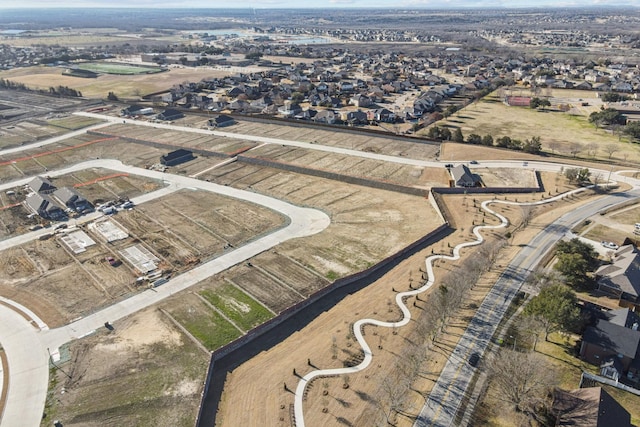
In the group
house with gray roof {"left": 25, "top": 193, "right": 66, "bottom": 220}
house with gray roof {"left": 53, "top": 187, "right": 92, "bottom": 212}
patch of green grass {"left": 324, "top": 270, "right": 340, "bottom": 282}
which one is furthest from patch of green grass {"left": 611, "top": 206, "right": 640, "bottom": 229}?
house with gray roof {"left": 25, "top": 193, "right": 66, "bottom": 220}

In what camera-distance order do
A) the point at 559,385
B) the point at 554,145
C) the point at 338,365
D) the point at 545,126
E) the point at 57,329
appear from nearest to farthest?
the point at 559,385, the point at 338,365, the point at 57,329, the point at 554,145, the point at 545,126

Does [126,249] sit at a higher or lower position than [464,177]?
lower

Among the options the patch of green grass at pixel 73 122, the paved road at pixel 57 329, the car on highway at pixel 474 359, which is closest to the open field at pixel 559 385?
the car on highway at pixel 474 359

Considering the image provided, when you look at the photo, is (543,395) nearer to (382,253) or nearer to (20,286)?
(382,253)

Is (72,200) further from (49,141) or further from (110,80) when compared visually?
(110,80)

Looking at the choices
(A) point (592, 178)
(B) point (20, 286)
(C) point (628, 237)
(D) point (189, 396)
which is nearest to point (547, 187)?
(A) point (592, 178)

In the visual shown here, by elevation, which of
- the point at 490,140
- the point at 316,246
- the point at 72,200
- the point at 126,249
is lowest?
the point at 126,249

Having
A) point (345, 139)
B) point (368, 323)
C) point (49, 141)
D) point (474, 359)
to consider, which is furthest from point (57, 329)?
point (49, 141)
